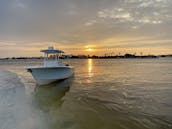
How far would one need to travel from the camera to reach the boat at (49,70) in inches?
664

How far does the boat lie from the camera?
16877 millimetres

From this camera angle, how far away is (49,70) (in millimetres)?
17156

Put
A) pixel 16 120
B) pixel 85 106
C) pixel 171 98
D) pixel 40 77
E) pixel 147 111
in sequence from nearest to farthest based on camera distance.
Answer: pixel 16 120 < pixel 147 111 < pixel 85 106 < pixel 171 98 < pixel 40 77

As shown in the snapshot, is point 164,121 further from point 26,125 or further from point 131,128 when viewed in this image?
point 26,125

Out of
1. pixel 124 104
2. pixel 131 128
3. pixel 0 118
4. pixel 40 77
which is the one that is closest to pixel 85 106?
pixel 124 104

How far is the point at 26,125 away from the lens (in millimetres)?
7328

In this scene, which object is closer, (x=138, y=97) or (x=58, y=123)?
(x=58, y=123)

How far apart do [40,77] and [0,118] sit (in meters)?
9.23

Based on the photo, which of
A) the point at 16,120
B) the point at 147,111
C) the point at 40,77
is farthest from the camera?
the point at 40,77

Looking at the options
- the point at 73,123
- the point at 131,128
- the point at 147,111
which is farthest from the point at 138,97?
the point at 73,123

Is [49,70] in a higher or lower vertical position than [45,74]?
higher

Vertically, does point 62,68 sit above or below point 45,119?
above

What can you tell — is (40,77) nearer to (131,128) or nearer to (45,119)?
(45,119)

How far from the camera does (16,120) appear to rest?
7.86 meters
